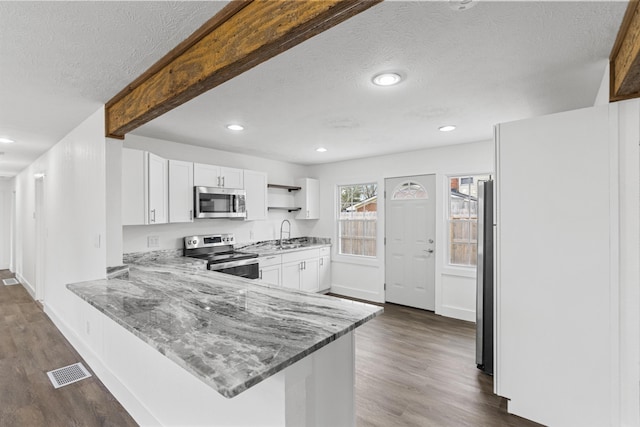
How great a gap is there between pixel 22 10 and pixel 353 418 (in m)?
2.48

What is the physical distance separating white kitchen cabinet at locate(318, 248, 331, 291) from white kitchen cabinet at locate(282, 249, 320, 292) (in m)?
0.09

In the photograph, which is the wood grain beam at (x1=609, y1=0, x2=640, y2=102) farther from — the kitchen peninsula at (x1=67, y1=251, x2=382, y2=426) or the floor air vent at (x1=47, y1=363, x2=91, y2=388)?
the floor air vent at (x1=47, y1=363, x2=91, y2=388)

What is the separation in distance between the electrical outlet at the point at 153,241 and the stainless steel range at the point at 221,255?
325 mm

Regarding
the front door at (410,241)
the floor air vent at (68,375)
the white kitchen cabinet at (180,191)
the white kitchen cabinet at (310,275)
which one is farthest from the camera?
the white kitchen cabinet at (310,275)

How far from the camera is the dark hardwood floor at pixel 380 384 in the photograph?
87.4 inches

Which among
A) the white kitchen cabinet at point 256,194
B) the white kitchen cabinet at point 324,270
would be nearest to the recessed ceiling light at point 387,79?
the white kitchen cabinet at point 256,194

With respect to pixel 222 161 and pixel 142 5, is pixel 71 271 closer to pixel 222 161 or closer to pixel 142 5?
pixel 222 161

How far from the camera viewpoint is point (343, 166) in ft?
17.9

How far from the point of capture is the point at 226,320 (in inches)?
62.6

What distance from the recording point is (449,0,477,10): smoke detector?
1.30 metres

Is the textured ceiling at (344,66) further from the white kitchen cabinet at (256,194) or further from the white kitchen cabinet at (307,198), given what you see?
the white kitchen cabinet at (307,198)

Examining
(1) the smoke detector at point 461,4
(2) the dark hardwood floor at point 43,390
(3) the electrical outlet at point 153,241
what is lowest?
(2) the dark hardwood floor at point 43,390

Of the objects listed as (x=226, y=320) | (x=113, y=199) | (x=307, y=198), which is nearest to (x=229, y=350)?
(x=226, y=320)

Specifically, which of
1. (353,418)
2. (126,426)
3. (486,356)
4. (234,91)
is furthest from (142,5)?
(486,356)
